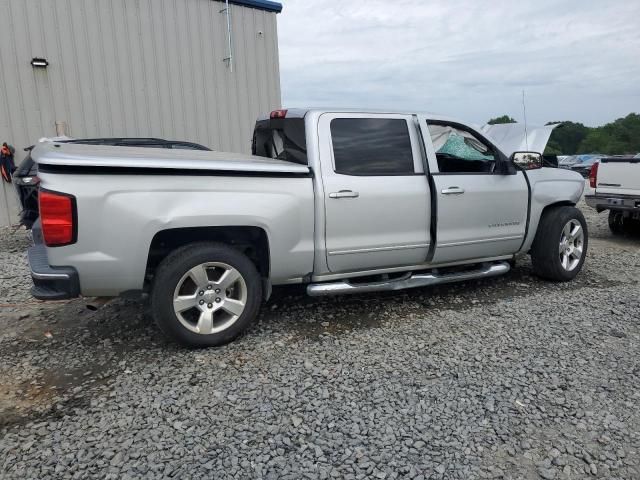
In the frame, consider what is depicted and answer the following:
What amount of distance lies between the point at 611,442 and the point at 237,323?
2448 mm

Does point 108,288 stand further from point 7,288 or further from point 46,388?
point 7,288

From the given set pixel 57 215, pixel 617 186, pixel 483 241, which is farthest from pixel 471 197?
pixel 617 186

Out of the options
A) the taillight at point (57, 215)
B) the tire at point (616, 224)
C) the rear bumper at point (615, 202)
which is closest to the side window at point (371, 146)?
the taillight at point (57, 215)

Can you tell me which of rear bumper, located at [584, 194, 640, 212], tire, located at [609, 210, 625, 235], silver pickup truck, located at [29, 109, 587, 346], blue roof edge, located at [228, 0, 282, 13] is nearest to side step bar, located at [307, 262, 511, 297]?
silver pickup truck, located at [29, 109, 587, 346]

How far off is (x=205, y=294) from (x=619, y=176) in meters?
7.10

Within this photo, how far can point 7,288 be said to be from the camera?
5.47 m

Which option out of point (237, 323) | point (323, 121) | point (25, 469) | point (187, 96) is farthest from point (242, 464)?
point (187, 96)

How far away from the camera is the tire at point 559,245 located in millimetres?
5223

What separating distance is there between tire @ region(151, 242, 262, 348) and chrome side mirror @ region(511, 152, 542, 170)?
2.84 m

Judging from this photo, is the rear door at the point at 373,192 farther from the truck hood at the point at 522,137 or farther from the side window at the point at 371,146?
the truck hood at the point at 522,137

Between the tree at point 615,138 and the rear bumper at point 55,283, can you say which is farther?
the tree at point 615,138

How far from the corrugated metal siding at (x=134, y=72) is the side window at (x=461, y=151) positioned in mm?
7537

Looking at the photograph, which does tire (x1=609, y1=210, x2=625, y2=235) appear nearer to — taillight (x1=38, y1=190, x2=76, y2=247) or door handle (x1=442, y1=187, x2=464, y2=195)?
door handle (x1=442, y1=187, x2=464, y2=195)

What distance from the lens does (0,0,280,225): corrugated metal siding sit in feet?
31.5
